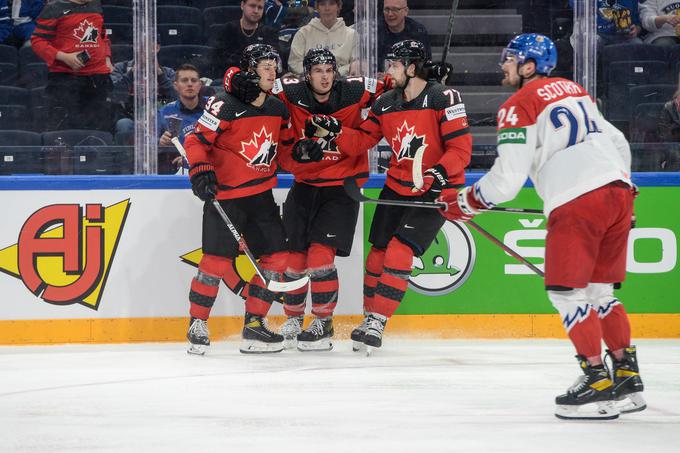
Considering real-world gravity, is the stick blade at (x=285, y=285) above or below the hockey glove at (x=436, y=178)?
below

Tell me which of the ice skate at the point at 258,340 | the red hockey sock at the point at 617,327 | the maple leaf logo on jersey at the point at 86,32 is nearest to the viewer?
the red hockey sock at the point at 617,327

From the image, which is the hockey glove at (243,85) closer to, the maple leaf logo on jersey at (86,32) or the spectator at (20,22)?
the maple leaf logo on jersey at (86,32)

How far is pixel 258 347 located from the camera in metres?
4.88

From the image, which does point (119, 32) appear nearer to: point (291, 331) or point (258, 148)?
point (258, 148)

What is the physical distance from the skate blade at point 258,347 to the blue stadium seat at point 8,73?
69.8 inches

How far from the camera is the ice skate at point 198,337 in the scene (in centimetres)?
482

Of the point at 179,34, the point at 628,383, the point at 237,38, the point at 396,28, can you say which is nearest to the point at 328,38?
the point at 396,28

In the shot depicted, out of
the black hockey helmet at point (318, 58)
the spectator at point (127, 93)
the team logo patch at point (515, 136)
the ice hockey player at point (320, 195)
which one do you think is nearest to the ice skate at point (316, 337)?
the ice hockey player at point (320, 195)

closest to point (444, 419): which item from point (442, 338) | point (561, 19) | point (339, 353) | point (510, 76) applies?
point (510, 76)

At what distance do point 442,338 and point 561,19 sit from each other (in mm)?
1744

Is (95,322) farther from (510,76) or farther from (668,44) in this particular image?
(668,44)

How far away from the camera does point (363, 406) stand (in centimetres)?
352

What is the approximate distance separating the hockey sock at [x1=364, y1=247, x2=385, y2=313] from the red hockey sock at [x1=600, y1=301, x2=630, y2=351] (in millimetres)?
1690

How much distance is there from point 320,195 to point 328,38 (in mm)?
837
